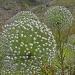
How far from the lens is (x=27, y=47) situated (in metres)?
7.48

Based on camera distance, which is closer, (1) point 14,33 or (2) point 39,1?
(1) point 14,33

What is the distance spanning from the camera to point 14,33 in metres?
7.78

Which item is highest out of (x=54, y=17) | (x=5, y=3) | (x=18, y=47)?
(x=18, y=47)

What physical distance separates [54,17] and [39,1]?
51.0m

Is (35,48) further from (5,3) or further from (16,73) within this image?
(5,3)

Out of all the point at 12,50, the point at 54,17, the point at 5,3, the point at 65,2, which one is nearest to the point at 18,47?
the point at 12,50

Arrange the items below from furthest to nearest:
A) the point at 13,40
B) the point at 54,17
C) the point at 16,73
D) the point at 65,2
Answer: the point at 65,2
the point at 54,17
the point at 13,40
the point at 16,73

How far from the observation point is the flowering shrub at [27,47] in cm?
711

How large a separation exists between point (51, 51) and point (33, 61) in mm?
628

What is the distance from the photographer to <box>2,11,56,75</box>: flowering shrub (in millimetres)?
7109

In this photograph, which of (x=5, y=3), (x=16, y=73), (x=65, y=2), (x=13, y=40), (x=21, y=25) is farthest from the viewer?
Answer: (x=5, y=3)

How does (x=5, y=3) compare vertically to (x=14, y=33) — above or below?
below

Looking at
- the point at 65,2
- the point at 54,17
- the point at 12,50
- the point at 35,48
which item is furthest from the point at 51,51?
the point at 65,2

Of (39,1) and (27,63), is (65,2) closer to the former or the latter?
(39,1)
